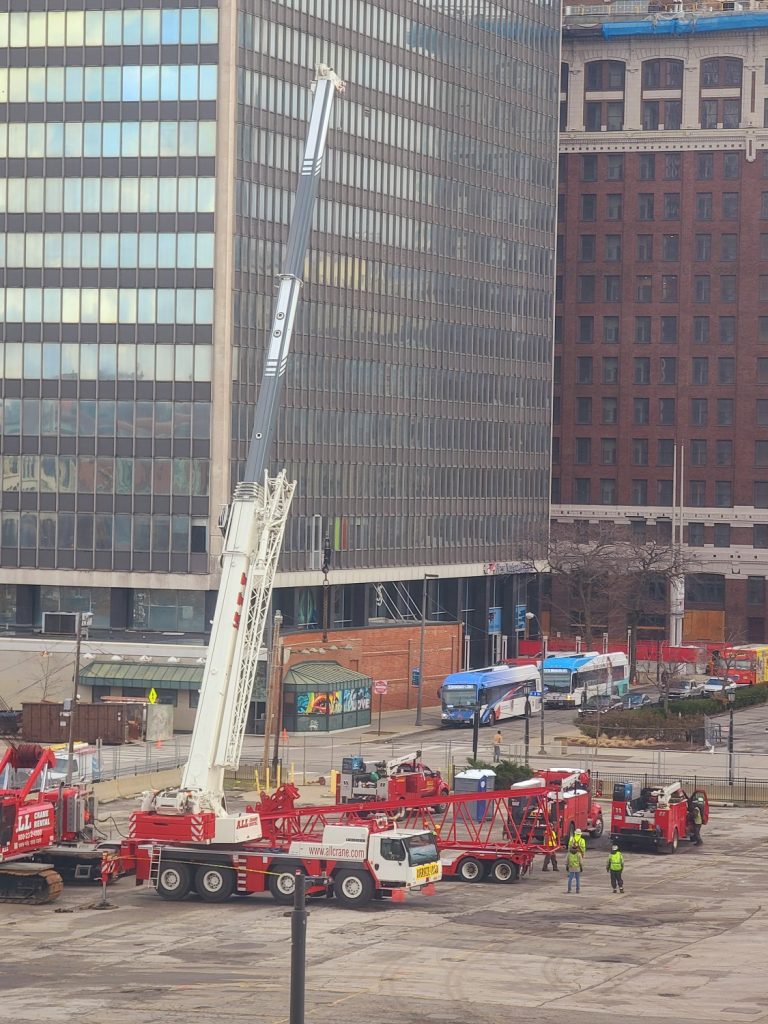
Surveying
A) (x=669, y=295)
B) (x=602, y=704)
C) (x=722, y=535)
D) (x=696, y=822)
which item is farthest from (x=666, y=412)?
(x=696, y=822)

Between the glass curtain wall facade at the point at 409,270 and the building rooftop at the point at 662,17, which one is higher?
the building rooftop at the point at 662,17

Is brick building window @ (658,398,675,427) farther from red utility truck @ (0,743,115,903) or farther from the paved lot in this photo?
red utility truck @ (0,743,115,903)

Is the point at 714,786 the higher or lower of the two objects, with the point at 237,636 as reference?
lower

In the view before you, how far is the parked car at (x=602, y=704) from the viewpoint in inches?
4489

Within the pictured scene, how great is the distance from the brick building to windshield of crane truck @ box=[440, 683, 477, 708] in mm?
58364

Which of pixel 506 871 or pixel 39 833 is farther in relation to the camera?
pixel 506 871

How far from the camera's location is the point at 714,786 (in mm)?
85312

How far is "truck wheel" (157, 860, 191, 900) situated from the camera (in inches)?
2315

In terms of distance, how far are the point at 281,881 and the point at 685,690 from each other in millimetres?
72317

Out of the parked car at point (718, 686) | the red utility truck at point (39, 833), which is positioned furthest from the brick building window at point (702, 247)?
the red utility truck at point (39, 833)

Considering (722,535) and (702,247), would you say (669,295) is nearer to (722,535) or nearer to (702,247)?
(702,247)

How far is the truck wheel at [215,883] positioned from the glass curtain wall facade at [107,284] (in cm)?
5319

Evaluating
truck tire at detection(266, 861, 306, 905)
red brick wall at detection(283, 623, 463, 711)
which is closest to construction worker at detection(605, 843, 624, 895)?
truck tire at detection(266, 861, 306, 905)

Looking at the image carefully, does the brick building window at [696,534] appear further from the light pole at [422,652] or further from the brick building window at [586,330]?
the light pole at [422,652]
